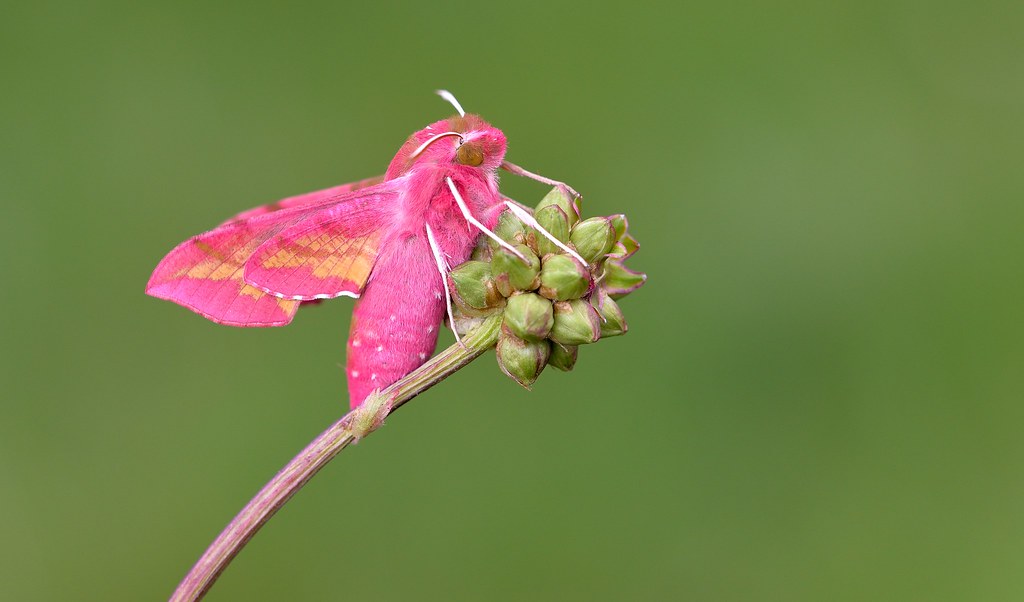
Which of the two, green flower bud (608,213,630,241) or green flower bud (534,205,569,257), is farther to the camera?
green flower bud (608,213,630,241)

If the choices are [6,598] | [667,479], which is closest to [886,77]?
[667,479]

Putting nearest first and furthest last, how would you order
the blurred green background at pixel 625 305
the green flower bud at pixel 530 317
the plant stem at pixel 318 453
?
the plant stem at pixel 318 453 < the green flower bud at pixel 530 317 < the blurred green background at pixel 625 305

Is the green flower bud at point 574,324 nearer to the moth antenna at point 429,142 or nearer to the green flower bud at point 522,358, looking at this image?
the green flower bud at point 522,358

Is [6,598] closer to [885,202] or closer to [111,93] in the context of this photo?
[111,93]

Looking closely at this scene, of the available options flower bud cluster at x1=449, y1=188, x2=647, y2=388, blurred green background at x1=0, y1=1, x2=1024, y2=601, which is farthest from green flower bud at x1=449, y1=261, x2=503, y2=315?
blurred green background at x1=0, y1=1, x2=1024, y2=601

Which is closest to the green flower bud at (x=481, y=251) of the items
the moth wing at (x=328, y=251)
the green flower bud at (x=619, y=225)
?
the moth wing at (x=328, y=251)

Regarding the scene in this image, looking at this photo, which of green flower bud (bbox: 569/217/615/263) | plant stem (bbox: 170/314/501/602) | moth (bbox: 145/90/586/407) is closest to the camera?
plant stem (bbox: 170/314/501/602)

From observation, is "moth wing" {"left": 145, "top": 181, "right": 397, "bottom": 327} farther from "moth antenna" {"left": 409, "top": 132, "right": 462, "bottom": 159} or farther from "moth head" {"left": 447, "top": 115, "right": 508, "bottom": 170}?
"moth head" {"left": 447, "top": 115, "right": 508, "bottom": 170}

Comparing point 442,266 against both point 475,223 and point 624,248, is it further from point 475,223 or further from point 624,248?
point 624,248
